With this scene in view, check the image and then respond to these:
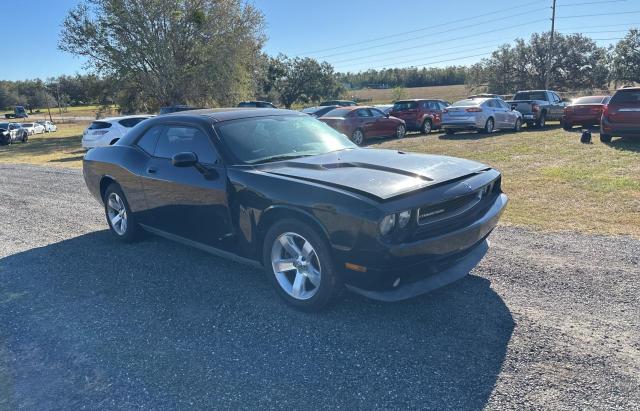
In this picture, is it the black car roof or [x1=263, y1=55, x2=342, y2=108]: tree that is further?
[x1=263, y1=55, x2=342, y2=108]: tree

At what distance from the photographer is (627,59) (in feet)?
182

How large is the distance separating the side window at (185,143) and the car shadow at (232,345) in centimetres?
118

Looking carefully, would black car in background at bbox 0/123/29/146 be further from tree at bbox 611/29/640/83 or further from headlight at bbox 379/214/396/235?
tree at bbox 611/29/640/83

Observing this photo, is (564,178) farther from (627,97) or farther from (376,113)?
(376,113)

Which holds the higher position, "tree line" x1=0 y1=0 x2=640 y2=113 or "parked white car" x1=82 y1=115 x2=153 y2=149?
"tree line" x1=0 y1=0 x2=640 y2=113

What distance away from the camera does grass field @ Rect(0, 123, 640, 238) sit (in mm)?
6270

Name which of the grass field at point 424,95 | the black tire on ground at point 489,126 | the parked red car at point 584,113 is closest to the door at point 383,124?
the black tire on ground at point 489,126

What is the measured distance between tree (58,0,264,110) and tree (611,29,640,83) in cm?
4583

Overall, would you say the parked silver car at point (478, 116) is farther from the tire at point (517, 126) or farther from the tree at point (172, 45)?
the tree at point (172, 45)

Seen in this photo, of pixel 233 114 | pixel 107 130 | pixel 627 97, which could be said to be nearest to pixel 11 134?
pixel 107 130

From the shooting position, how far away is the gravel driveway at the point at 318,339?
2.79 m

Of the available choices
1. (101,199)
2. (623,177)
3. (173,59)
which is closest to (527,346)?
(101,199)

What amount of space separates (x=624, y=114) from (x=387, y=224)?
12.3 m

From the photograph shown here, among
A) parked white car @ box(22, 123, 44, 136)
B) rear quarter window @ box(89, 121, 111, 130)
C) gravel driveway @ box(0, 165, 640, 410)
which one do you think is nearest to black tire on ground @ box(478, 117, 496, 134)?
gravel driveway @ box(0, 165, 640, 410)
